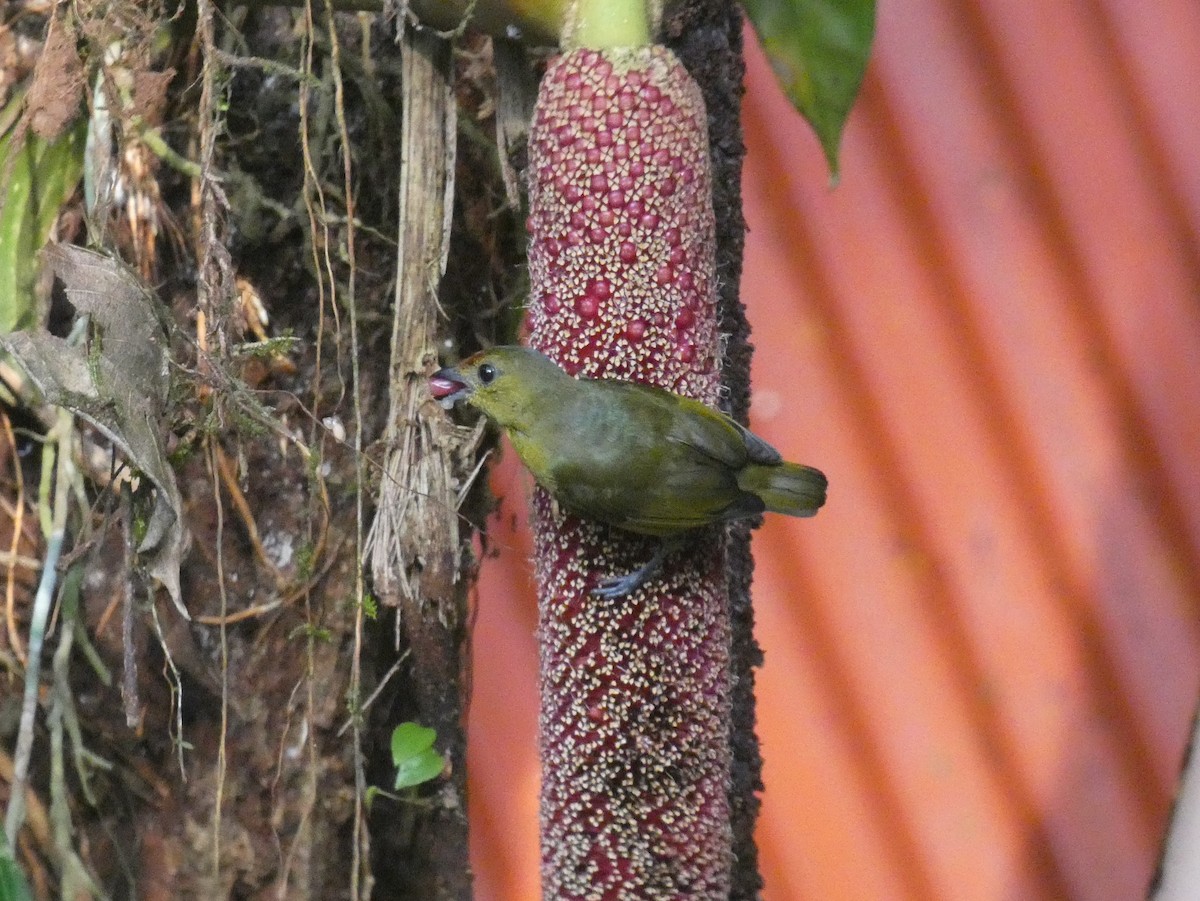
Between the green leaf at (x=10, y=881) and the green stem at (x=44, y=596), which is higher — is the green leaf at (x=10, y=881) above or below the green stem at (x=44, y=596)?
above

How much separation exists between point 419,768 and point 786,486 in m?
0.43

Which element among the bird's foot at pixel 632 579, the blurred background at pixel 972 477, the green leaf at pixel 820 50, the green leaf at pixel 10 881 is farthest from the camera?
the blurred background at pixel 972 477

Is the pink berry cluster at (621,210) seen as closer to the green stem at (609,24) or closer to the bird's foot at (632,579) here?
the green stem at (609,24)

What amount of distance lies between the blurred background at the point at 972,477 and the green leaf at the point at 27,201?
2.31ft

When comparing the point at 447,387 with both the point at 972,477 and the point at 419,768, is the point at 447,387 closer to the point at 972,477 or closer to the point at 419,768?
the point at 419,768

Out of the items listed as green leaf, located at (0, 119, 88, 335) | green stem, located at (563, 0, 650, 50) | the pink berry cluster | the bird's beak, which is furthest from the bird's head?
green leaf, located at (0, 119, 88, 335)

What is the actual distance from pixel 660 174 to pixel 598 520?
0.27 meters

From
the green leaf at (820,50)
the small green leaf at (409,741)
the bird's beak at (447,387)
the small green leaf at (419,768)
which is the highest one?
the green leaf at (820,50)

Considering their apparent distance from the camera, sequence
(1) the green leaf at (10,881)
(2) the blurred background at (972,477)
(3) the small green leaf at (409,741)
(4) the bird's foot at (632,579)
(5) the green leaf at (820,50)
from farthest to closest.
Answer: (2) the blurred background at (972,477), (3) the small green leaf at (409,741), (5) the green leaf at (820,50), (4) the bird's foot at (632,579), (1) the green leaf at (10,881)

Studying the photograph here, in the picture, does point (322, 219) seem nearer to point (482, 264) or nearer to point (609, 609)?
point (482, 264)

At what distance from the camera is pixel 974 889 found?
67.6 inches

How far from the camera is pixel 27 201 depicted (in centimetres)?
109

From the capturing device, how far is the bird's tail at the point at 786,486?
104 cm

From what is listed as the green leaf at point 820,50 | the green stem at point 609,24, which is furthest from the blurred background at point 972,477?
the green stem at point 609,24
